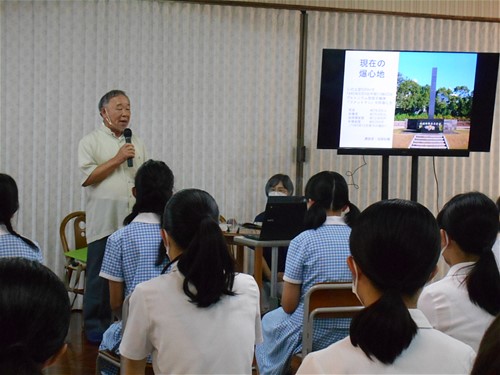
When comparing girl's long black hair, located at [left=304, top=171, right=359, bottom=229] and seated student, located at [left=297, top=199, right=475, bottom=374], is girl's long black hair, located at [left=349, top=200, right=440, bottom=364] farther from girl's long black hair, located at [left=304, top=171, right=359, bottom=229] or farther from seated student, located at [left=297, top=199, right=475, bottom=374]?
girl's long black hair, located at [left=304, top=171, right=359, bottom=229]

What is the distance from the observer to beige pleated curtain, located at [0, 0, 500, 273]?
19.1 ft

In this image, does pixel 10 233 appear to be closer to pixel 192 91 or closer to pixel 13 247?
pixel 13 247

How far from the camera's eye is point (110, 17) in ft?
19.4

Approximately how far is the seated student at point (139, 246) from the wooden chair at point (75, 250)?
217 cm

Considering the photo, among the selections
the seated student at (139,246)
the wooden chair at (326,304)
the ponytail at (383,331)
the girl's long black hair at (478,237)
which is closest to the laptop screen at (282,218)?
the seated student at (139,246)

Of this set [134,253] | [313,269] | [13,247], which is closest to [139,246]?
[134,253]

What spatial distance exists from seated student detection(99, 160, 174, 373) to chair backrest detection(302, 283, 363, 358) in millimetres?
660

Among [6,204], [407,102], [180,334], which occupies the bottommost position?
[180,334]

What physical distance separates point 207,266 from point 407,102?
10.4 feet

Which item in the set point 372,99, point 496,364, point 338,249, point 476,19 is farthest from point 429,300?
point 476,19

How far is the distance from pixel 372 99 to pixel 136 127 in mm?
2087

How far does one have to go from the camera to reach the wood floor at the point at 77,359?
4199 mm

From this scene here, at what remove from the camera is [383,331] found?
54.7 inches

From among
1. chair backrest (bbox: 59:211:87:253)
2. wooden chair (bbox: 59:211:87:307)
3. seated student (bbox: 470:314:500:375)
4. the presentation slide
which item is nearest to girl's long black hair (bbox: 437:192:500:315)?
seated student (bbox: 470:314:500:375)
